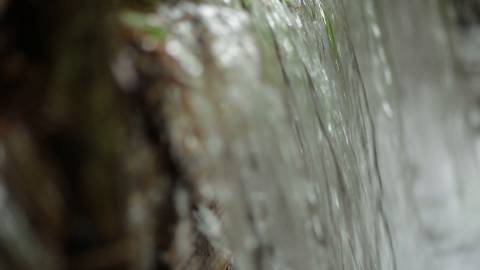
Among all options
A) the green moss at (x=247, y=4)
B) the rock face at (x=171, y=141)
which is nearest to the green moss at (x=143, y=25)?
the rock face at (x=171, y=141)

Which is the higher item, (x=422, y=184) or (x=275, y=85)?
(x=275, y=85)

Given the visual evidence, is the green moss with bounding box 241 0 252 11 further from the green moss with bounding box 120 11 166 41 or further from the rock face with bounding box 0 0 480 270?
the green moss with bounding box 120 11 166 41

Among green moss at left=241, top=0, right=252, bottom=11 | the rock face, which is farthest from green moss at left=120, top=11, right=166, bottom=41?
green moss at left=241, top=0, right=252, bottom=11

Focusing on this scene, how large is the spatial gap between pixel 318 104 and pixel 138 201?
0.89 m

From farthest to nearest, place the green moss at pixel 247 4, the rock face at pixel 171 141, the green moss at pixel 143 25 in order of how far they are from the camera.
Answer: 1. the green moss at pixel 247 4
2. the green moss at pixel 143 25
3. the rock face at pixel 171 141

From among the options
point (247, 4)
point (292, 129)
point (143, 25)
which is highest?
point (143, 25)

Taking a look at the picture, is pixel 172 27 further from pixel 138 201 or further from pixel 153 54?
pixel 138 201

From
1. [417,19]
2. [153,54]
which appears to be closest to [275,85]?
[153,54]

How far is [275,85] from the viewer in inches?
63.5

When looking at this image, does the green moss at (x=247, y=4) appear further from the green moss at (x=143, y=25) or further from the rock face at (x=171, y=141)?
the green moss at (x=143, y=25)

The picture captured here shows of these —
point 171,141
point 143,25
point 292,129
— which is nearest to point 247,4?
point 292,129

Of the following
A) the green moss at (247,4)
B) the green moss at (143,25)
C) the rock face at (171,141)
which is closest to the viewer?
the rock face at (171,141)

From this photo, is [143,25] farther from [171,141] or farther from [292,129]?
[292,129]

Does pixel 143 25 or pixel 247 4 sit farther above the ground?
pixel 143 25
